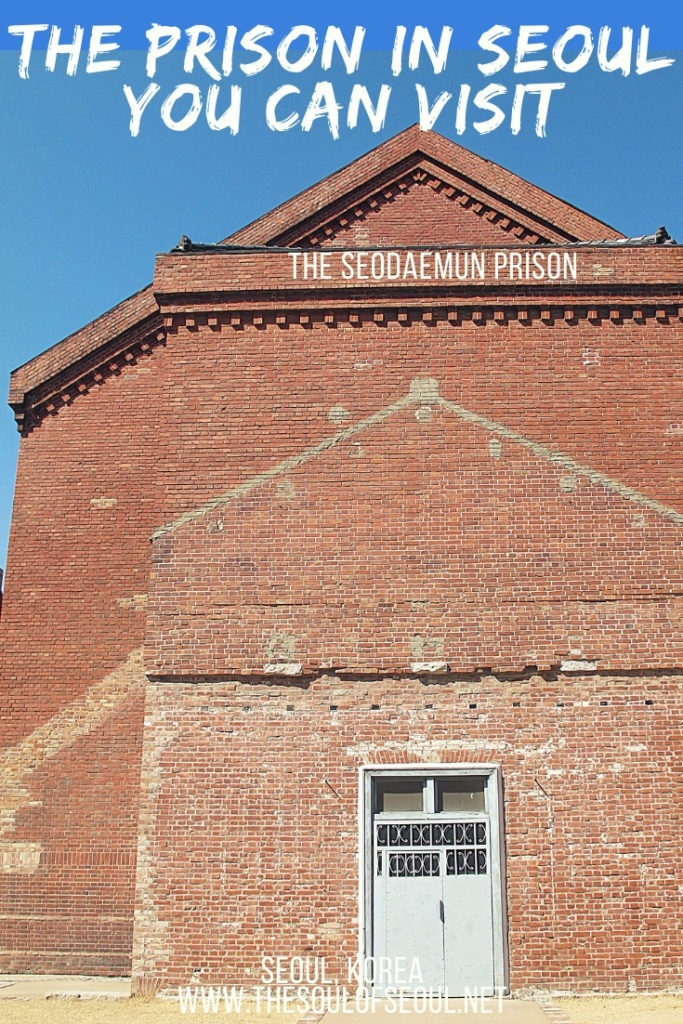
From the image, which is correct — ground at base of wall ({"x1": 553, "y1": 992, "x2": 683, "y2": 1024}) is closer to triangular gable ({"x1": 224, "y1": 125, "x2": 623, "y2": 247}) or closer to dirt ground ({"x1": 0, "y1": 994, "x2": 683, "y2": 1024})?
dirt ground ({"x1": 0, "y1": 994, "x2": 683, "y2": 1024})

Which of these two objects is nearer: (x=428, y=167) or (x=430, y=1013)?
(x=430, y=1013)

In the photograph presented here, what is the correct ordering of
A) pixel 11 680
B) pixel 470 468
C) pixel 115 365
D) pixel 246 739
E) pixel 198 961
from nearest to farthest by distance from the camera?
pixel 198 961 < pixel 246 739 < pixel 470 468 < pixel 11 680 < pixel 115 365

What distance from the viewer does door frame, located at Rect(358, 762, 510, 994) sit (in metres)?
10.2

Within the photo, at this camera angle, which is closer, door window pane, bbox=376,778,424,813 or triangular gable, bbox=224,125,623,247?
door window pane, bbox=376,778,424,813

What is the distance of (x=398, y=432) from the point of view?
1212cm

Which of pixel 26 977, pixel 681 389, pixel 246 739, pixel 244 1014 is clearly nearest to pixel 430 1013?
pixel 244 1014

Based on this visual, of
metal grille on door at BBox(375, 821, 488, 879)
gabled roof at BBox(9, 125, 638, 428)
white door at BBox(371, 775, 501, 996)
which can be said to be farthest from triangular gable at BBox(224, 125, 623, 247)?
metal grille on door at BBox(375, 821, 488, 879)

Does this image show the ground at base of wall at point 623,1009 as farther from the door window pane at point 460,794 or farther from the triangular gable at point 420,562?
the triangular gable at point 420,562

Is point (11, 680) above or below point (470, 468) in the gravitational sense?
below

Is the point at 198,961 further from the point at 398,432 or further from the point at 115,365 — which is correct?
the point at 115,365

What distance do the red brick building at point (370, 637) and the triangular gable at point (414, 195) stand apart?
99.7 inches

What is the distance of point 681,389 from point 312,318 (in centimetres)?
476

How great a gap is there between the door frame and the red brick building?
3cm

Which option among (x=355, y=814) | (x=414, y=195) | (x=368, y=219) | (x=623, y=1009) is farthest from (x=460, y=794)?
(x=414, y=195)
